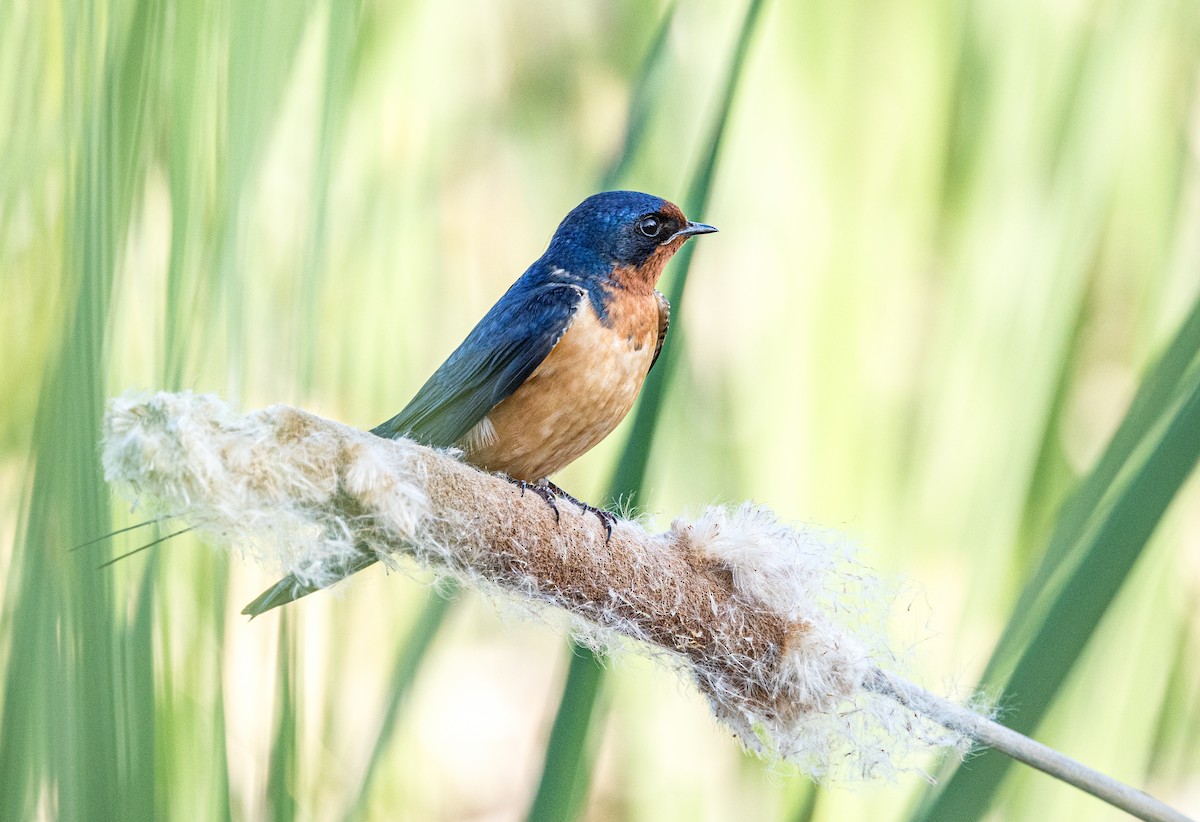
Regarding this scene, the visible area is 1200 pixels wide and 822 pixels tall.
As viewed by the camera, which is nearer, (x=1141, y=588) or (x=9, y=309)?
(x=9, y=309)

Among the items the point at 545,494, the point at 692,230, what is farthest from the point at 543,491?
the point at 692,230

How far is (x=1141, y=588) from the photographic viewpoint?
1476mm

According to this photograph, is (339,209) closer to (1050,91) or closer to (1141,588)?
(1050,91)

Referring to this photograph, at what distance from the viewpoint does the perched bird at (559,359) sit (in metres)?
1.47

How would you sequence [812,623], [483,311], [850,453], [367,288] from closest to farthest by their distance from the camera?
[812,623]
[367,288]
[850,453]
[483,311]

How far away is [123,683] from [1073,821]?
120cm

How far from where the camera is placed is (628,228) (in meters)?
1.66

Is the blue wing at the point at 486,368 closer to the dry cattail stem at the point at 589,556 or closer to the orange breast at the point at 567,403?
the orange breast at the point at 567,403

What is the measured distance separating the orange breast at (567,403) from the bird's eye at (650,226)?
0.50 ft

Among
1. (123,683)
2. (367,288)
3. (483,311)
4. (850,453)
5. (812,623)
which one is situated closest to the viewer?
(123,683)

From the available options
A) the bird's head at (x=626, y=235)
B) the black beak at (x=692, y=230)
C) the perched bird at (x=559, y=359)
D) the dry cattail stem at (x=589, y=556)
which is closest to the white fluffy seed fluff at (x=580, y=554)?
the dry cattail stem at (x=589, y=556)

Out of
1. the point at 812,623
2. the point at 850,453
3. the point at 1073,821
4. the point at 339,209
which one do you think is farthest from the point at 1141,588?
the point at 339,209

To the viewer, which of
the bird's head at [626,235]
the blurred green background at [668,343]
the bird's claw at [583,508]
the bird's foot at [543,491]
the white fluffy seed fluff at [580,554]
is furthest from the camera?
the bird's head at [626,235]

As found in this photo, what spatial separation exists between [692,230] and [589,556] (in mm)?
699
